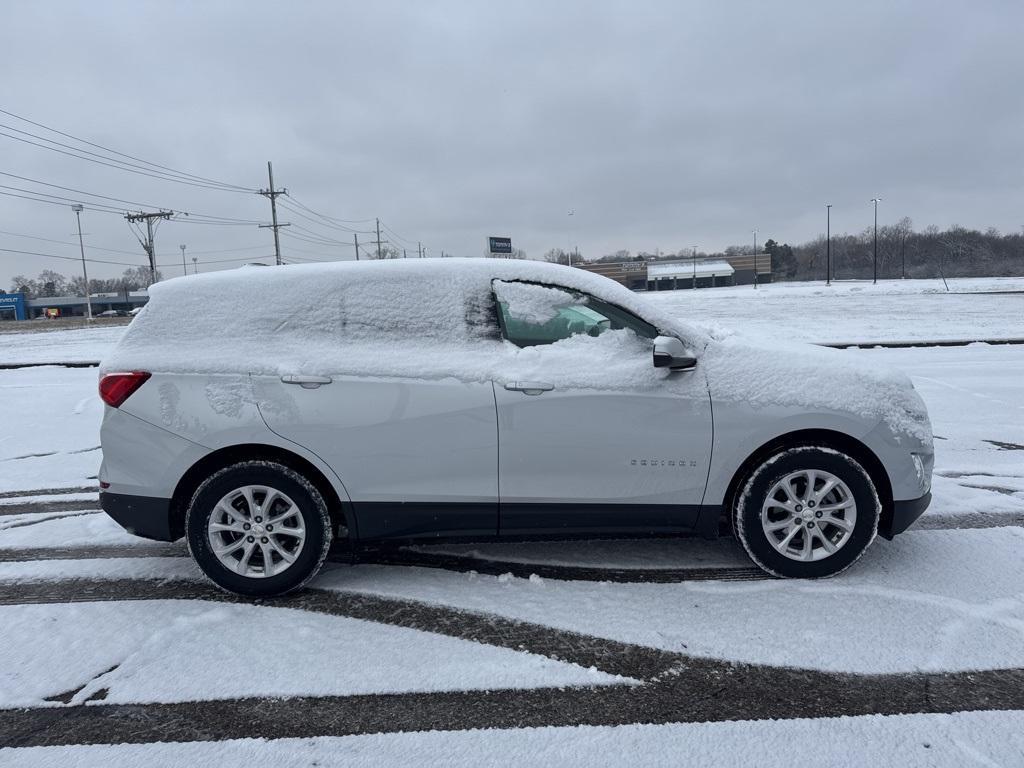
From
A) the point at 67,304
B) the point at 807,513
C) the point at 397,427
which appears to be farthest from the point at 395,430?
the point at 67,304

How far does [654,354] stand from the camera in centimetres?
358

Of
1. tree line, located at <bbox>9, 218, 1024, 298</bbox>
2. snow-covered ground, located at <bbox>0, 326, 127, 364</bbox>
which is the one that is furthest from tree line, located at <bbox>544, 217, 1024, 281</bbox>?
snow-covered ground, located at <bbox>0, 326, 127, 364</bbox>

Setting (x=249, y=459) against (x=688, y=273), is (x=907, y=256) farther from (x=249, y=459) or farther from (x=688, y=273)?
(x=249, y=459)

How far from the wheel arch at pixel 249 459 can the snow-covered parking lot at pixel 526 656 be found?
1.53 feet

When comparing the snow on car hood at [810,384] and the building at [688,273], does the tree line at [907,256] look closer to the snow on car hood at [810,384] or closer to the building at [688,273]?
the building at [688,273]

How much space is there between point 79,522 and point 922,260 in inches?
4933

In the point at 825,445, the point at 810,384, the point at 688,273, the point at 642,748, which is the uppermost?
the point at 688,273

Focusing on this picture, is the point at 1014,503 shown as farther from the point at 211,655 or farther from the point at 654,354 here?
the point at 211,655

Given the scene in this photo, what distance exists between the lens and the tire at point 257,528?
3572 millimetres

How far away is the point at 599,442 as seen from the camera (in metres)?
3.59

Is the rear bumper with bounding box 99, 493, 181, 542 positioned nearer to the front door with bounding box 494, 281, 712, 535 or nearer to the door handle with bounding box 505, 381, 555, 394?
the front door with bounding box 494, 281, 712, 535

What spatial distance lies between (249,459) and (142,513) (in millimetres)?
656

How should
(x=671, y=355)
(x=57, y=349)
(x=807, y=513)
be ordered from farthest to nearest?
(x=57, y=349) < (x=807, y=513) < (x=671, y=355)

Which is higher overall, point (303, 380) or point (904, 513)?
point (303, 380)
